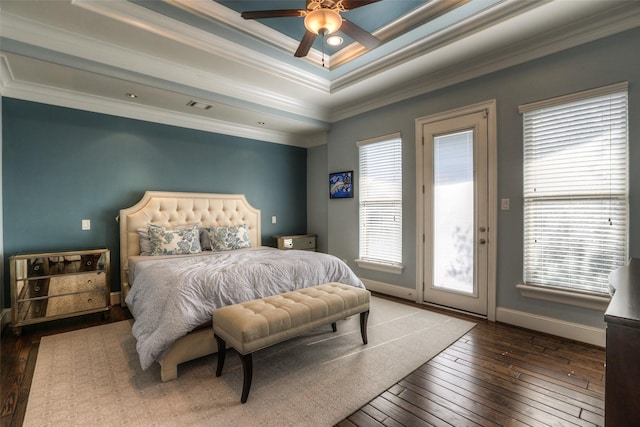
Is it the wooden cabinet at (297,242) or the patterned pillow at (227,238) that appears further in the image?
the wooden cabinet at (297,242)

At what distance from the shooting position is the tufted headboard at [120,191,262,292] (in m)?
3.77

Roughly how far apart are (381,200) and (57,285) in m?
4.02

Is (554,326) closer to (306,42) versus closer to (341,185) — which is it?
(341,185)

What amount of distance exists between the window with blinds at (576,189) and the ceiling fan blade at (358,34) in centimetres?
175

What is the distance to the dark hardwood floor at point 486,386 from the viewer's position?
1769mm

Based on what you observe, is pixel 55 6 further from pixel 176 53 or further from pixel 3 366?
pixel 3 366

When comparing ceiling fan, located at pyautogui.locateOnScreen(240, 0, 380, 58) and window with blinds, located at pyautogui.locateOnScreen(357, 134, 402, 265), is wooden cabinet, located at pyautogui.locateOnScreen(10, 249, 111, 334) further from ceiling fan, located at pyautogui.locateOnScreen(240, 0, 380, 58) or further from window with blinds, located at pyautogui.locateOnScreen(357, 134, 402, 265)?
window with blinds, located at pyautogui.locateOnScreen(357, 134, 402, 265)

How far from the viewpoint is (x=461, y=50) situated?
123 inches

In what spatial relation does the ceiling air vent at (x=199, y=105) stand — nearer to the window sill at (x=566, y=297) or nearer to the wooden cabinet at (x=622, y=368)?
the wooden cabinet at (x=622, y=368)

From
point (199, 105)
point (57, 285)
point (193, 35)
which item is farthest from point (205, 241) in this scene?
point (193, 35)

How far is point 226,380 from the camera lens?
2156 mm

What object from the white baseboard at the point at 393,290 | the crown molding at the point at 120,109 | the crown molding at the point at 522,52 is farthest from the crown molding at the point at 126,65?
the white baseboard at the point at 393,290

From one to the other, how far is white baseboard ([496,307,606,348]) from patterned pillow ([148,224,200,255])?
3.72 m

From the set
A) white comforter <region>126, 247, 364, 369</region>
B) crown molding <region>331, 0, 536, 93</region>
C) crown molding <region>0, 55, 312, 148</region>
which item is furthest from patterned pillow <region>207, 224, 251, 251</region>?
crown molding <region>331, 0, 536, 93</region>
